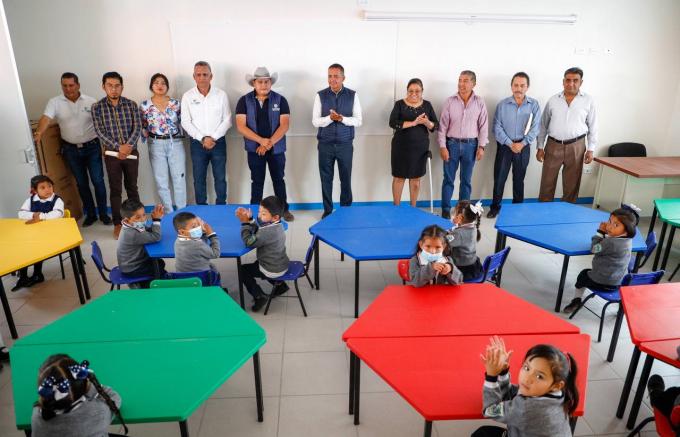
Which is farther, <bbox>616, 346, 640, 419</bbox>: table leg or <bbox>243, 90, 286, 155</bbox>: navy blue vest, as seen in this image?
<bbox>243, 90, 286, 155</bbox>: navy blue vest

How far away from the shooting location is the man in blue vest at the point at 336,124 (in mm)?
5812

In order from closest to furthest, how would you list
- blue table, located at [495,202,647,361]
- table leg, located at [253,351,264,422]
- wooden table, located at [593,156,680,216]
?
table leg, located at [253,351,264,422]
blue table, located at [495,202,647,361]
wooden table, located at [593,156,680,216]

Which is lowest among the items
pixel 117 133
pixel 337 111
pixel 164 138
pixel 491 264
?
pixel 491 264

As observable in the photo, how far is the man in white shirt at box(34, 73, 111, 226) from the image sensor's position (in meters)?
5.61

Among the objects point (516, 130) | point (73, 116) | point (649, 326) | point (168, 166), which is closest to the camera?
point (649, 326)

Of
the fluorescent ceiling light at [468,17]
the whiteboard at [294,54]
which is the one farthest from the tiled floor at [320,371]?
the fluorescent ceiling light at [468,17]

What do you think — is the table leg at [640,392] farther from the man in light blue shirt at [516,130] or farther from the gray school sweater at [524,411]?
the man in light blue shirt at [516,130]

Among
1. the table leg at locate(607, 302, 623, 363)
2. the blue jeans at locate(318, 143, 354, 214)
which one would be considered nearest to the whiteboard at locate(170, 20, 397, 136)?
the blue jeans at locate(318, 143, 354, 214)

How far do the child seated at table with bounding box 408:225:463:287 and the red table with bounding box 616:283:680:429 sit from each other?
3.37 ft

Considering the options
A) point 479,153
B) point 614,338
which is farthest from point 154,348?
point 479,153

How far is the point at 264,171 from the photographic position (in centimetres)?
611

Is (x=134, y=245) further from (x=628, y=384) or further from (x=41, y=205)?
(x=628, y=384)

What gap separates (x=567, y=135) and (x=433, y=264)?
397 cm

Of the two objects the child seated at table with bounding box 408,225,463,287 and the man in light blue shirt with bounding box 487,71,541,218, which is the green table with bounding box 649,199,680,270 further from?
the child seated at table with bounding box 408,225,463,287
